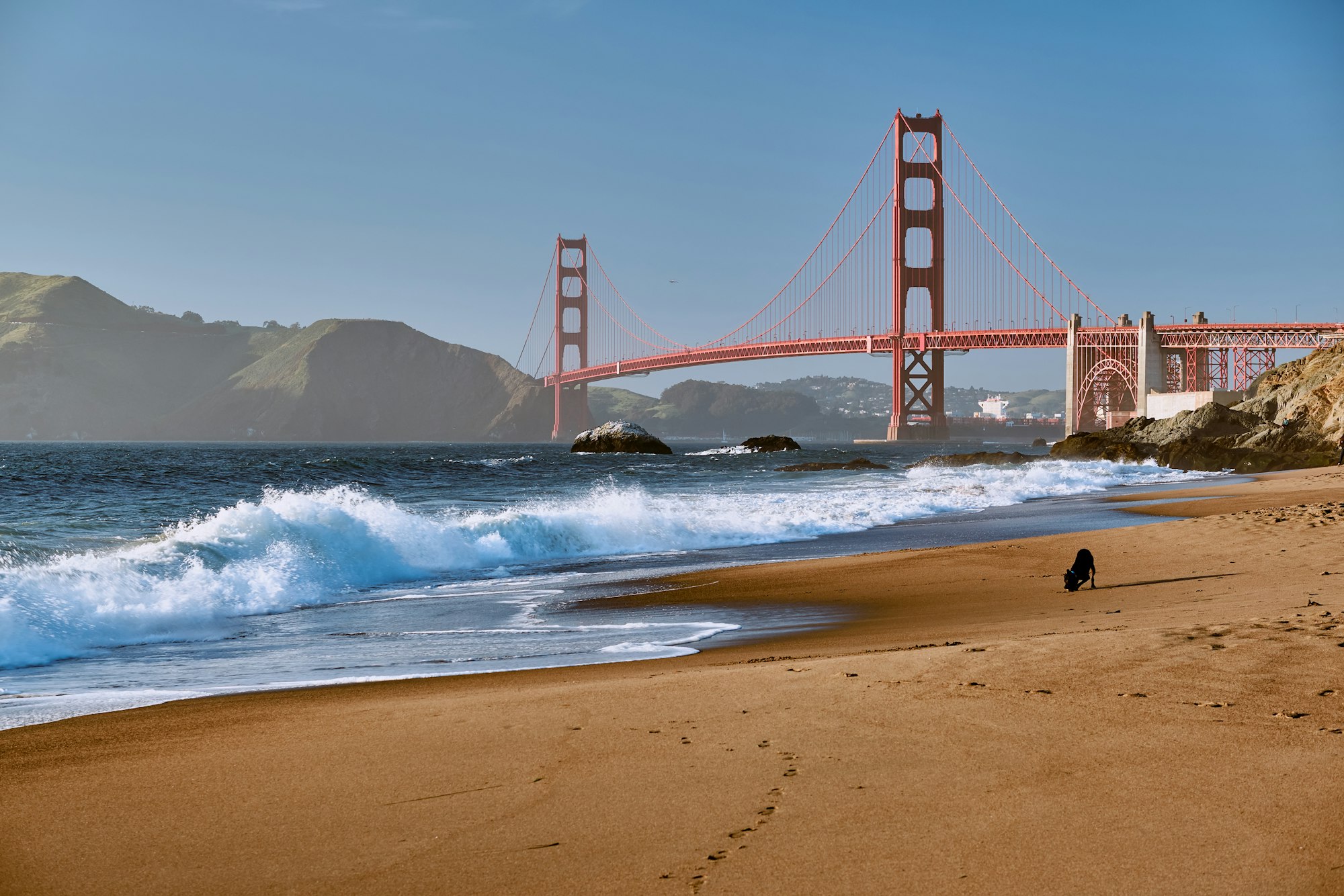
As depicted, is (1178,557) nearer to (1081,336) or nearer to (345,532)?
(345,532)

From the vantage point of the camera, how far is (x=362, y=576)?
431 inches

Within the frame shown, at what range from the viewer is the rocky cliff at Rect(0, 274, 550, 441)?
132 m

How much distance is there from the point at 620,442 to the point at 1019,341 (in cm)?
2739

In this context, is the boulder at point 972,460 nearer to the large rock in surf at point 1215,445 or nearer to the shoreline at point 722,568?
the large rock in surf at point 1215,445

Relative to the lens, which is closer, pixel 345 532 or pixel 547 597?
pixel 547 597

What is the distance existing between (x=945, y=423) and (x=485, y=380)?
75.9 m

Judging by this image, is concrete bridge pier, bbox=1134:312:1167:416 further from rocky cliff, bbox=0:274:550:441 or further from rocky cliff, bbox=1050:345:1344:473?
rocky cliff, bbox=0:274:550:441

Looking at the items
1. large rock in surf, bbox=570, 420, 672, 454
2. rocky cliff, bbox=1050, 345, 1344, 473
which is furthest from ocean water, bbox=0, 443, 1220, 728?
large rock in surf, bbox=570, 420, 672, 454

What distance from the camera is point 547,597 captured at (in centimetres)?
918

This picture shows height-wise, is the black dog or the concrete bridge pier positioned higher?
the concrete bridge pier

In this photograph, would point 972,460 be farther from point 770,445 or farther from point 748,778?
point 748,778

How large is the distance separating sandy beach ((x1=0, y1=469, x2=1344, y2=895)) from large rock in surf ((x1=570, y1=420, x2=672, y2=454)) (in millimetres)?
48075

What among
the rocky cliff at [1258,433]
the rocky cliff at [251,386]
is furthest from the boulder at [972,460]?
the rocky cliff at [251,386]

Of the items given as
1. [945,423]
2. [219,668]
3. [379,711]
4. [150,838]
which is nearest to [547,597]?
[219,668]
